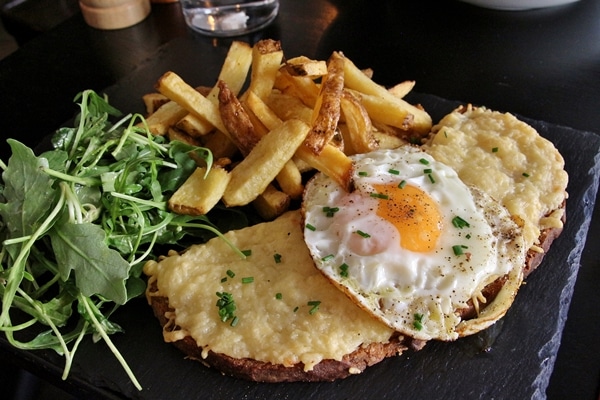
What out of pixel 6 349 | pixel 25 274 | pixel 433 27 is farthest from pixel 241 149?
pixel 433 27

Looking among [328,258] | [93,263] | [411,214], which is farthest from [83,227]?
[411,214]

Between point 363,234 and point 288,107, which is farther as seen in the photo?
point 288,107

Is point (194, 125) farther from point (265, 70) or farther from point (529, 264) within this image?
point (529, 264)

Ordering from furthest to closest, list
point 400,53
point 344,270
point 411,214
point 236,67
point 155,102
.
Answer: point 400,53 → point 155,102 → point 236,67 → point 411,214 → point 344,270

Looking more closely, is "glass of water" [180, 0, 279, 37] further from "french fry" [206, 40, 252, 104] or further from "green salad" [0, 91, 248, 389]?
"green salad" [0, 91, 248, 389]

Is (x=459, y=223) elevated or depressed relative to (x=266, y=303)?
elevated

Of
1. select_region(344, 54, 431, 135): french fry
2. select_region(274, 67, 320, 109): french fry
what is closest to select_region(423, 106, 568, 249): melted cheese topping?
select_region(344, 54, 431, 135): french fry

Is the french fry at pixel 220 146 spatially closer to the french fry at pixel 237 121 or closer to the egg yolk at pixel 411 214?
the french fry at pixel 237 121
